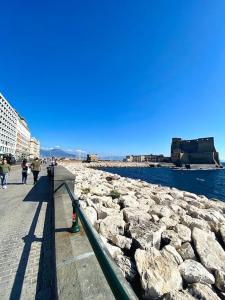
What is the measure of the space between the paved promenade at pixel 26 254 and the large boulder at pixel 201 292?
2249 mm

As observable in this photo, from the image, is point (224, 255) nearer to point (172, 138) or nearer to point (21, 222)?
point (21, 222)

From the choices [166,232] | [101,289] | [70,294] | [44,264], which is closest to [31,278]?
[44,264]

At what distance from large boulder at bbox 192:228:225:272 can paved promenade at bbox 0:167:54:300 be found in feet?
10.8

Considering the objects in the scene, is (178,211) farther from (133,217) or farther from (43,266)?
(43,266)

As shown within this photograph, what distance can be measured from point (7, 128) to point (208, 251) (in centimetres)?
9693

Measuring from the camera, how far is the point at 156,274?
3.29 metres

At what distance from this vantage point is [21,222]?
5316mm

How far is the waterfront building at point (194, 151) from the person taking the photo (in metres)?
128

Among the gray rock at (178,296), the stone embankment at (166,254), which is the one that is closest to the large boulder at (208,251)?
the stone embankment at (166,254)

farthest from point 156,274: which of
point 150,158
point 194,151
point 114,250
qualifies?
point 150,158

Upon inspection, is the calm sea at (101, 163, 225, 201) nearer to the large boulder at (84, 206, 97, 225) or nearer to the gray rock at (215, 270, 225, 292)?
the large boulder at (84, 206, 97, 225)

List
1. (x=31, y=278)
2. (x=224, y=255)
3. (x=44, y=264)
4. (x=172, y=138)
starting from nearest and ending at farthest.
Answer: (x=31, y=278) → (x=44, y=264) → (x=224, y=255) → (x=172, y=138)

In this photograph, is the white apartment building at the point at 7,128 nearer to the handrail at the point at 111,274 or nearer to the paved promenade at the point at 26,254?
the paved promenade at the point at 26,254

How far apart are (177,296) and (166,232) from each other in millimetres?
2262
